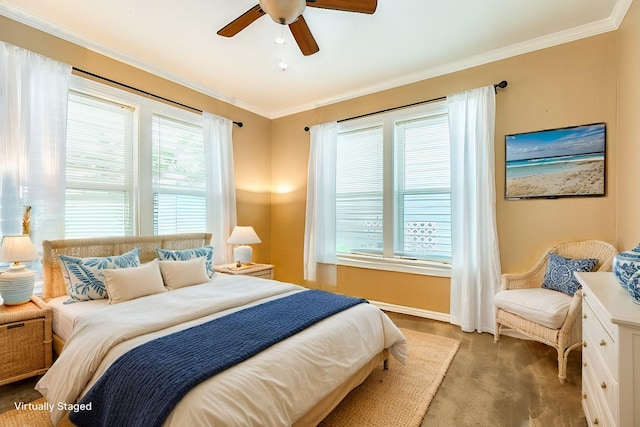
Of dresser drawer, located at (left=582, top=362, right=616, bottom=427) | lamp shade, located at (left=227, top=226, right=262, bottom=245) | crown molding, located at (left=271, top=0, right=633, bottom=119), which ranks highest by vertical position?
crown molding, located at (left=271, top=0, right=633, bottom=119)

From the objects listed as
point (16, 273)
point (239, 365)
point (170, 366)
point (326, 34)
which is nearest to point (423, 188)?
point (326, 34)

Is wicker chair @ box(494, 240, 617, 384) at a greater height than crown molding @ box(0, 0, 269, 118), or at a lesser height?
lesser

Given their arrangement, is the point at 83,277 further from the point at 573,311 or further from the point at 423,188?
the point at 573,311

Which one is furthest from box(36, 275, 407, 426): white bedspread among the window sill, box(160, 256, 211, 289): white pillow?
the window sill

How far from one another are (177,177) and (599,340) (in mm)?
3904

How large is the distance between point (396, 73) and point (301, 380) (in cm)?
341

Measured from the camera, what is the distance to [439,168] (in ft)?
11.5

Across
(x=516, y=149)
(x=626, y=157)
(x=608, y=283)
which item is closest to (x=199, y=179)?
(x=516, y=149)

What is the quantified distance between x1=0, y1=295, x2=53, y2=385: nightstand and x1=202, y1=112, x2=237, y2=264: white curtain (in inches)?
73.1

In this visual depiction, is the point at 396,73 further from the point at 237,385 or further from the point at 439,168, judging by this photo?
the point at 237,385

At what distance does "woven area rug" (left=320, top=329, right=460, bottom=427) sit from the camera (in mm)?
1809

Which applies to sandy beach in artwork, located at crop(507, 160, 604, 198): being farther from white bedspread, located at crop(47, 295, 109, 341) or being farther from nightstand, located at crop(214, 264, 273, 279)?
white bedspread, located at crop(47, 295, 109, 341)

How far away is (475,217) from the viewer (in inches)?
122

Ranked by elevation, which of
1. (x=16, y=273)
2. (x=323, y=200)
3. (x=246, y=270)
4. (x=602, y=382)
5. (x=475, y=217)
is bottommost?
(x=602, y=382)
